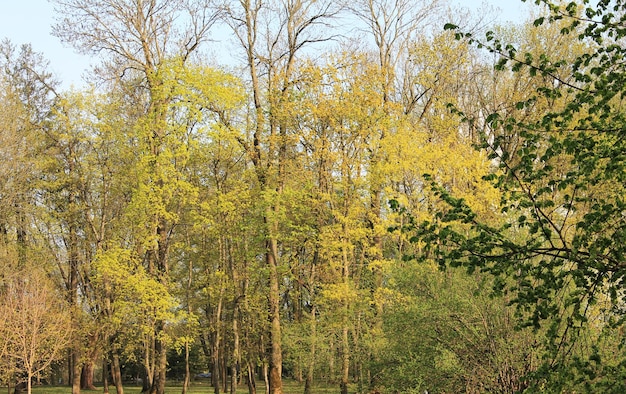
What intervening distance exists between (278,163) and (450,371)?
1312 cm

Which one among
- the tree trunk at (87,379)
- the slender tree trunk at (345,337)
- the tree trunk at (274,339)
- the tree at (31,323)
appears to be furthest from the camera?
the tree trunk at (87,379)

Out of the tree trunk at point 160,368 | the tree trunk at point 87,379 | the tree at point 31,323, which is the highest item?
the tree at point 31,323

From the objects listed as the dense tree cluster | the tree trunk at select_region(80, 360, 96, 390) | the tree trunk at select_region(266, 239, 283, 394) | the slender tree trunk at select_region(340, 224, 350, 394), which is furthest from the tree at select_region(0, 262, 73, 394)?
the tree trunk at select_region(80, 360, 96, 390)

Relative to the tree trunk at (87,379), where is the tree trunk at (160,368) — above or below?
above

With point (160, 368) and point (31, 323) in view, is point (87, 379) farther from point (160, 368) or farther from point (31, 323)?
point (160, 368)

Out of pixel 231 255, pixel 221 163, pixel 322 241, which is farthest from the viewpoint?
pixel 221 163

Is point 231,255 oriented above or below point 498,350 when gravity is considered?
above

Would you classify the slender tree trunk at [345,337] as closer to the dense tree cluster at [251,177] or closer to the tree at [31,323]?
the dense tree cluster at [251,177]

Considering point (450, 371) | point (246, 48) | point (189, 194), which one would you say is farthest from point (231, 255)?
point (450, 371)

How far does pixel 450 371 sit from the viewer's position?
1254 cm

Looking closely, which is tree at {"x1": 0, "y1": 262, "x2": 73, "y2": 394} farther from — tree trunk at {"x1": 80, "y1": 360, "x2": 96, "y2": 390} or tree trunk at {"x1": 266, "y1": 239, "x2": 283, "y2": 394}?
tree trunk at {"x1": 80, "y1": 360, "x2": 96, "y2": 390}

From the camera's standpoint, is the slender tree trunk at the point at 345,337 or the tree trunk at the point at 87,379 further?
the tree trunk at the point at 87,379

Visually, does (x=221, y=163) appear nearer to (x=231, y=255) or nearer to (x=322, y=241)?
(x=231, y=255)

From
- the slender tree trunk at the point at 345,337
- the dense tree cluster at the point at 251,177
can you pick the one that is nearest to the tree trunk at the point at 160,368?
the dense tree cluster at the point at 251,177
